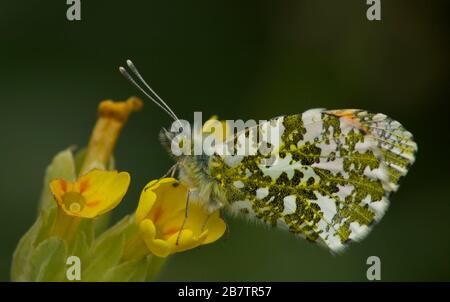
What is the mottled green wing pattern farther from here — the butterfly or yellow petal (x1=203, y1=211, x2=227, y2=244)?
yellow petal (x1=203, y1=211, x2=227, y2=244)

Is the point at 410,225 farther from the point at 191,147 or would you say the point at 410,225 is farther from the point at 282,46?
the point at 191,147

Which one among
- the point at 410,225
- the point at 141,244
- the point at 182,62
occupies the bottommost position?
the point at 410,225

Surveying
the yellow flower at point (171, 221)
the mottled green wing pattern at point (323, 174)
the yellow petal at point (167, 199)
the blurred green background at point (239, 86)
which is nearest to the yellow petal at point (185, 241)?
the yellow flower at point (171, 221)

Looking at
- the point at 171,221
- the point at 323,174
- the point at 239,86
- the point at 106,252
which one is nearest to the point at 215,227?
the point at 171,221

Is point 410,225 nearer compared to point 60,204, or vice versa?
point 60,204

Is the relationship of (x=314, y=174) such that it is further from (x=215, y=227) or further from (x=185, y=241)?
(x=185, y=241)

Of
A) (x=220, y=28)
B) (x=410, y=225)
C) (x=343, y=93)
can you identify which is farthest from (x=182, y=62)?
(x=410, y=225)

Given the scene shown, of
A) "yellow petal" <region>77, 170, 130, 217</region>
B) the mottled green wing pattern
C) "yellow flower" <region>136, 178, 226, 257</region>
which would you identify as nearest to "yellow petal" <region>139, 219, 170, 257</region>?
"yellow flower" <region>136, 178, 226, 257</region>
